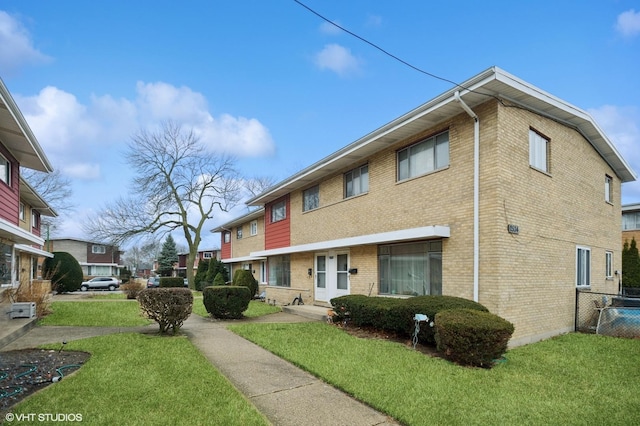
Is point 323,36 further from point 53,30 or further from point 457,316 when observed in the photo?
point 457,316

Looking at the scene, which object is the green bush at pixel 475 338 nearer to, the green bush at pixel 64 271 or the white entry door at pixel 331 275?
the white entry door at pixel 331 275

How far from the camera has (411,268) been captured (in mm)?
11297

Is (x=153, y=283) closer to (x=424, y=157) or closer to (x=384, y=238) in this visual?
(x=384, y=238)

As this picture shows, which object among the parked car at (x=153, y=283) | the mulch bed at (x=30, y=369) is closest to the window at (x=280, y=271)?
the mulch bed at (x=30, y=369)

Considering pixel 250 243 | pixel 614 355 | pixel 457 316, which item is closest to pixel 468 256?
pixel 457 316

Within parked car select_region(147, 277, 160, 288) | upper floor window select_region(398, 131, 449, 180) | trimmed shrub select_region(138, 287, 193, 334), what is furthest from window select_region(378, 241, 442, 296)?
parked car select_region(147, 277, 160, 288)

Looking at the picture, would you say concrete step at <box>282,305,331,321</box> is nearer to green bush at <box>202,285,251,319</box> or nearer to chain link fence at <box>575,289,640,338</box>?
green bush at <box>202,285,251,319</box>

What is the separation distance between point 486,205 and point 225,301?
8.71 meters

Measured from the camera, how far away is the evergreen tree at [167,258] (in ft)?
186

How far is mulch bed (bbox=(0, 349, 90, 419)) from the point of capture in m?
5.06

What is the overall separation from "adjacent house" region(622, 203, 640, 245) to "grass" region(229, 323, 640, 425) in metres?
20.3

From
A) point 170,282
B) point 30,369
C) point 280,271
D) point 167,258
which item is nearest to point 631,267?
point 280,271

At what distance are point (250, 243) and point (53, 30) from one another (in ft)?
70.1

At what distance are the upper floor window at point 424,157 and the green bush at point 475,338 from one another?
15.1 feet
